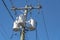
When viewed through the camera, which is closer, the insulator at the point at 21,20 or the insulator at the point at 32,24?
the insulator at the point at 21,20

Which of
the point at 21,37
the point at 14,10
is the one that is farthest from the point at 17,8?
the point at 21,37

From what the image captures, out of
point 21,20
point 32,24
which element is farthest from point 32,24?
point 21,20

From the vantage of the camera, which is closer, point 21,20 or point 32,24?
point 21,20

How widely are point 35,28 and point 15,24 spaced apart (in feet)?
4.52

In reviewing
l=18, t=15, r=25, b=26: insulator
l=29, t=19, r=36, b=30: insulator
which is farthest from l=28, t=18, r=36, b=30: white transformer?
l=18, t=15, r=25, b=26: insulator

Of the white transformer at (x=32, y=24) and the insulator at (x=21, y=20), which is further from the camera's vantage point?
the white transformer at (x=32, y=24)

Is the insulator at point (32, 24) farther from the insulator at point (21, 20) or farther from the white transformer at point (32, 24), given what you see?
the insulator at point (21, 20)

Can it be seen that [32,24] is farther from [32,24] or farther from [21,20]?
[21,20]

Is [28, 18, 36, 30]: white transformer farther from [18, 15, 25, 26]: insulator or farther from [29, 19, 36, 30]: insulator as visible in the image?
[18, 15, 25, 26]: insulator

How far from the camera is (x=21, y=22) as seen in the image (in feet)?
88.9

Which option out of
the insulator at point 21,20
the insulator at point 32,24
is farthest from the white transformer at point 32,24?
the insulator at point 21,20

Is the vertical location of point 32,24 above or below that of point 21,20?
below

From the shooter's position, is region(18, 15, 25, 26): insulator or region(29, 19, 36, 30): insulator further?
region(29, 19, 36, 30): insulator

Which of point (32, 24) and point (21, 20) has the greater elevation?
point (21, 20)
